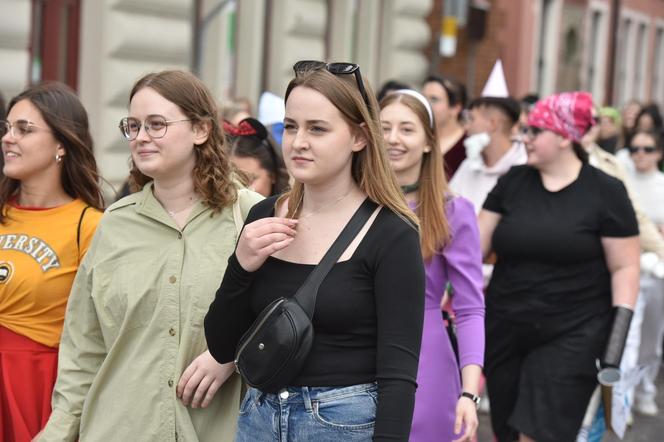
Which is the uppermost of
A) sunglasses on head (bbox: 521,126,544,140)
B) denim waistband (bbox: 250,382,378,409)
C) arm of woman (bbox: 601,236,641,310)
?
sunglasses on head (bbox: 521,126,544,140)

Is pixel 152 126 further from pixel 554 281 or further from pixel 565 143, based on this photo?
pixel 565 143

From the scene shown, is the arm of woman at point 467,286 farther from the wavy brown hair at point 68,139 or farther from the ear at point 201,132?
the wavy brown hair at point 68,139

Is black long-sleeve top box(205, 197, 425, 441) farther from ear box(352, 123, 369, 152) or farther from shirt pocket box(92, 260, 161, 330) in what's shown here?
shirt pocket box(92, 260, 161, 330)

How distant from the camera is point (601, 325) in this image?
5.69 metres

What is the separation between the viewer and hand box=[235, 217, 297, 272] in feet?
9.99

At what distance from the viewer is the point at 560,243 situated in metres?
5.58

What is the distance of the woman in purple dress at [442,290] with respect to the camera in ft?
14.4

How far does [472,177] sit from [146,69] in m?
4.14

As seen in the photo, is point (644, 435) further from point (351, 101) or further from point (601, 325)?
point (351, 101)

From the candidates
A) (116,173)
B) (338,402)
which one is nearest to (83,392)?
(338,402)

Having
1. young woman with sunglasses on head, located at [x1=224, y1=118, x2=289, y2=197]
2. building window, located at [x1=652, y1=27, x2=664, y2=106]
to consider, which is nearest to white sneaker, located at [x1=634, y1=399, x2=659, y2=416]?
young woman with sunglasses on head, located at [x1=224, y1=118, x2=289, y2=197]

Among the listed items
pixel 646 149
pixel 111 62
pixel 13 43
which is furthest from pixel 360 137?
pixel 111 62

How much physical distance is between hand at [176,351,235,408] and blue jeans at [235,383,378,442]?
0.41 m

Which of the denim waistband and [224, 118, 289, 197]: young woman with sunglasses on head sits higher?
[224, 118, 289, 197]: young woman with sunglasses on head
